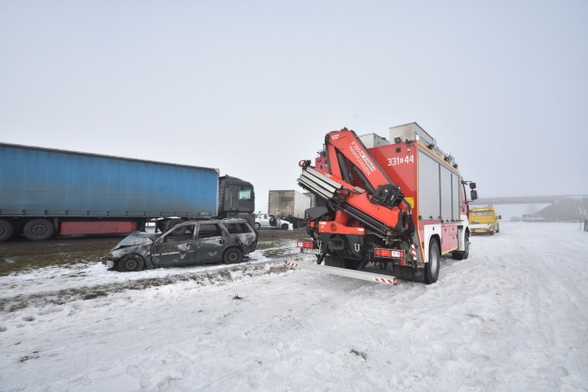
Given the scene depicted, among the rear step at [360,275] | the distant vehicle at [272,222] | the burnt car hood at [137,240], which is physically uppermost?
the burnt car hood at [137,240]

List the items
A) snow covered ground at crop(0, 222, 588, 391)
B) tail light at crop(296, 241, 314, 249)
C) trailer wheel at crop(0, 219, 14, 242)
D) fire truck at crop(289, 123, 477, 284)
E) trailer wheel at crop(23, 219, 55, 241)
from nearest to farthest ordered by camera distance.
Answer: snow covered ground at crop(0, 222, 588, 391)
fire truck at crop(289, 123, 477, 284)
tail light at crop(296, 241, 314, 249)
trailer wheel at crop(0, 219, 14, 242)
trailer wheel at crop(23, 219, 55, 241)

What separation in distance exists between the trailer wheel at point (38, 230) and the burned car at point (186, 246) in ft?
28.4

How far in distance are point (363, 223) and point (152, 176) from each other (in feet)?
43.7

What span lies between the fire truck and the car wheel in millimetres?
2838

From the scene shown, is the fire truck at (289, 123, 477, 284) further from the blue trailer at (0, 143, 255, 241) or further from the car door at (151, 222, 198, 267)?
the blue trailer at (0, 143, 255, 241)

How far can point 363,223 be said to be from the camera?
556cm

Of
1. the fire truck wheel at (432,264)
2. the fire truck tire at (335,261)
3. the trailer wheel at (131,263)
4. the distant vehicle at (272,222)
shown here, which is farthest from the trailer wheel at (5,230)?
the distant vehicle at (272,222)

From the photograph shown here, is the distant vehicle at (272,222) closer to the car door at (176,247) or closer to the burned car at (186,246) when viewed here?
the burned car at (186,246)

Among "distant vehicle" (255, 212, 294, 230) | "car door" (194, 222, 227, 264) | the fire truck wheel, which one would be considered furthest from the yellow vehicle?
"car door" (194, 222, 227, 264)

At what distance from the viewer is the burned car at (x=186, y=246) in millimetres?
7198

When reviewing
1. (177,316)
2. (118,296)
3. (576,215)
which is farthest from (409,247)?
(576,215)

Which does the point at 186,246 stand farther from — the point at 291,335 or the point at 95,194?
the point at 95,194

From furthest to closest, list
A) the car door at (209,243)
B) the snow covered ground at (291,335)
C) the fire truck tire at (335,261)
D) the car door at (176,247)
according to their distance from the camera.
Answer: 1. the car door at (209,243)
2. the car door at (176,247)
3. the fire truck tire at (335,261)
4. the snow covered ground at (291,335)

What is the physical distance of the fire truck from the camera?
5234mm
